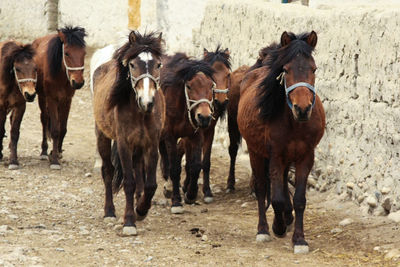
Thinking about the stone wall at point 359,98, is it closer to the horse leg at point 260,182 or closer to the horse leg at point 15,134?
the horse leg at point 260,182

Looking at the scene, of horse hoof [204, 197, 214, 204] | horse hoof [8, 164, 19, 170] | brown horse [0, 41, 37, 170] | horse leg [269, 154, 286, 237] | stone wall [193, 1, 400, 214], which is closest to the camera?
horse leg [269, 154, 286, 237]

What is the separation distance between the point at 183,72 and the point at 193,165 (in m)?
1.21

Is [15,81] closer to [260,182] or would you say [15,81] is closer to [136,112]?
[136,112]

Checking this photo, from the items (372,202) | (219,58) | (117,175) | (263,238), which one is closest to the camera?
(263,238)

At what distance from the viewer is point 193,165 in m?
9.42

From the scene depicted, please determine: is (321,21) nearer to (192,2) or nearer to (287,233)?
(287,233)

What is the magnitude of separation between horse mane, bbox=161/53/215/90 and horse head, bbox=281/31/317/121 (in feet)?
7.75

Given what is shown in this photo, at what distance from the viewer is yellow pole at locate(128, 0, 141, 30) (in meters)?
18.0

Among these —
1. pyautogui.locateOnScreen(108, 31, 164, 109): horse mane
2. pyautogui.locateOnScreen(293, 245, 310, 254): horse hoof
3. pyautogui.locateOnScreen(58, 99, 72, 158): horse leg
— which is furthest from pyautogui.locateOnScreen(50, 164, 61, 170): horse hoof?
pyautogui.locateOnScreen(293, 245, 310, 254): horse hoof

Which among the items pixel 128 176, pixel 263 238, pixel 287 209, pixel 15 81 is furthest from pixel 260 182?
pixel 15 81

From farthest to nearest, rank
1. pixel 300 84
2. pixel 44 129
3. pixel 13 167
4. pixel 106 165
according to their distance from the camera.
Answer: pixel 44 129 → pixel 13 167 → pixel 106 165 → pixel 300 84

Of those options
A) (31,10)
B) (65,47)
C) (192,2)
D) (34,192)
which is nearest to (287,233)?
(34,192)

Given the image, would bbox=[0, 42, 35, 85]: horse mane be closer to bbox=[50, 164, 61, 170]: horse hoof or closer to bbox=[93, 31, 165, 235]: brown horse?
bbox=[50, 164, 61, 170]: horse hoof

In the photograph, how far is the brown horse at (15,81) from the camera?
1160 centimetres
